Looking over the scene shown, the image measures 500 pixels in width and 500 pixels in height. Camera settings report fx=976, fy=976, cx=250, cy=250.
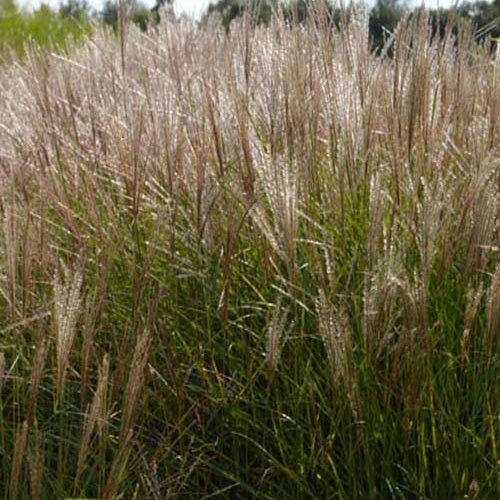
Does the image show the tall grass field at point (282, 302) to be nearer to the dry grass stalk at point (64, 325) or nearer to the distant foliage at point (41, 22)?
the dry grass stalk at point (64, 325)

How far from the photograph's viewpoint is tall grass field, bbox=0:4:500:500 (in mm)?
1805

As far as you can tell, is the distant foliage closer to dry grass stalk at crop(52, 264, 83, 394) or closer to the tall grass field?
the tall grass field

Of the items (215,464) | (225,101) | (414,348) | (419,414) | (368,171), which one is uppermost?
(225,101)

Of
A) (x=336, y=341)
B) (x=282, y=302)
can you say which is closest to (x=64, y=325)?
(x=336, y=341)

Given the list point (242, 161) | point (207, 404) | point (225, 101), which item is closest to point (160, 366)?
point (207, 404)

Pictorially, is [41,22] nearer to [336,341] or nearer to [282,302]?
[282,302]

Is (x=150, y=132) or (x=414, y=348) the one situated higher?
(x=150, y=132)

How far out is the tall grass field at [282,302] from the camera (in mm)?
1805

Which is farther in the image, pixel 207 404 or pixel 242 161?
pixel 242 161

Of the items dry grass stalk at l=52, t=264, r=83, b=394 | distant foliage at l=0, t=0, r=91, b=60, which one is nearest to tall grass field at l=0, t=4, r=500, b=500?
dry grass stalk at l=52, t=264, r=83, b=394

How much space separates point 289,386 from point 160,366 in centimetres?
29

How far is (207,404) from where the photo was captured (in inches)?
83.3

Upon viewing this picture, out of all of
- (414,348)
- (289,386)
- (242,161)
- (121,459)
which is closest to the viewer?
(121,459)

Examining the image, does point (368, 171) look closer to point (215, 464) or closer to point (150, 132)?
point (150, 132)
